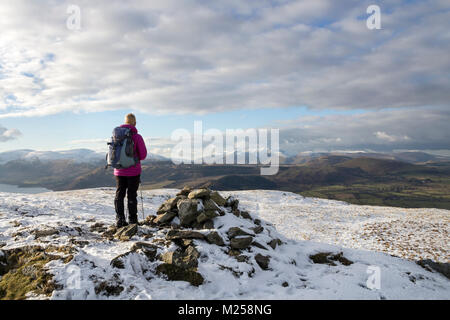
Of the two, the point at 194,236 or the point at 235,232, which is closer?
the point at 194,236

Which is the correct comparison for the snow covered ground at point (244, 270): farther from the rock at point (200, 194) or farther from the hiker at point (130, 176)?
the rock at point (200, 194)

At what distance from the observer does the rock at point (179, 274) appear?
25.8ft

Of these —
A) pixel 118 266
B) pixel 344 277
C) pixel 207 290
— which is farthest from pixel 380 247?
pixel 118 266

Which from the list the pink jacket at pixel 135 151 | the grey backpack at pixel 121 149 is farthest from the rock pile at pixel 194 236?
the grey backpack at pixel 121 149

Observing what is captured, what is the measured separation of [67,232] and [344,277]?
42.3 ft

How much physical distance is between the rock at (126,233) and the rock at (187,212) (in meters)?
2.55

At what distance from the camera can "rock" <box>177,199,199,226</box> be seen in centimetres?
1259

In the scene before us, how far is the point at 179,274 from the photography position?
8.08m

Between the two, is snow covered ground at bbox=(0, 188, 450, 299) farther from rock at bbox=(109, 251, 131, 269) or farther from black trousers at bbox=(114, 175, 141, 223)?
black trousers at bbox=(114, 175, 141, 223)

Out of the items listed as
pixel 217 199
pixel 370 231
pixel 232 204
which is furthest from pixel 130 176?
pixel 370 231

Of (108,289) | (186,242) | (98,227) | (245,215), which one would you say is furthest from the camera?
(245,215)

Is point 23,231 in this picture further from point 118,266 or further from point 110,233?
point 118,266

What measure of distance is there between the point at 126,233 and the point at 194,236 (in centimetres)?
319

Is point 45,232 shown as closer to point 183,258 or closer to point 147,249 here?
point 147,249
